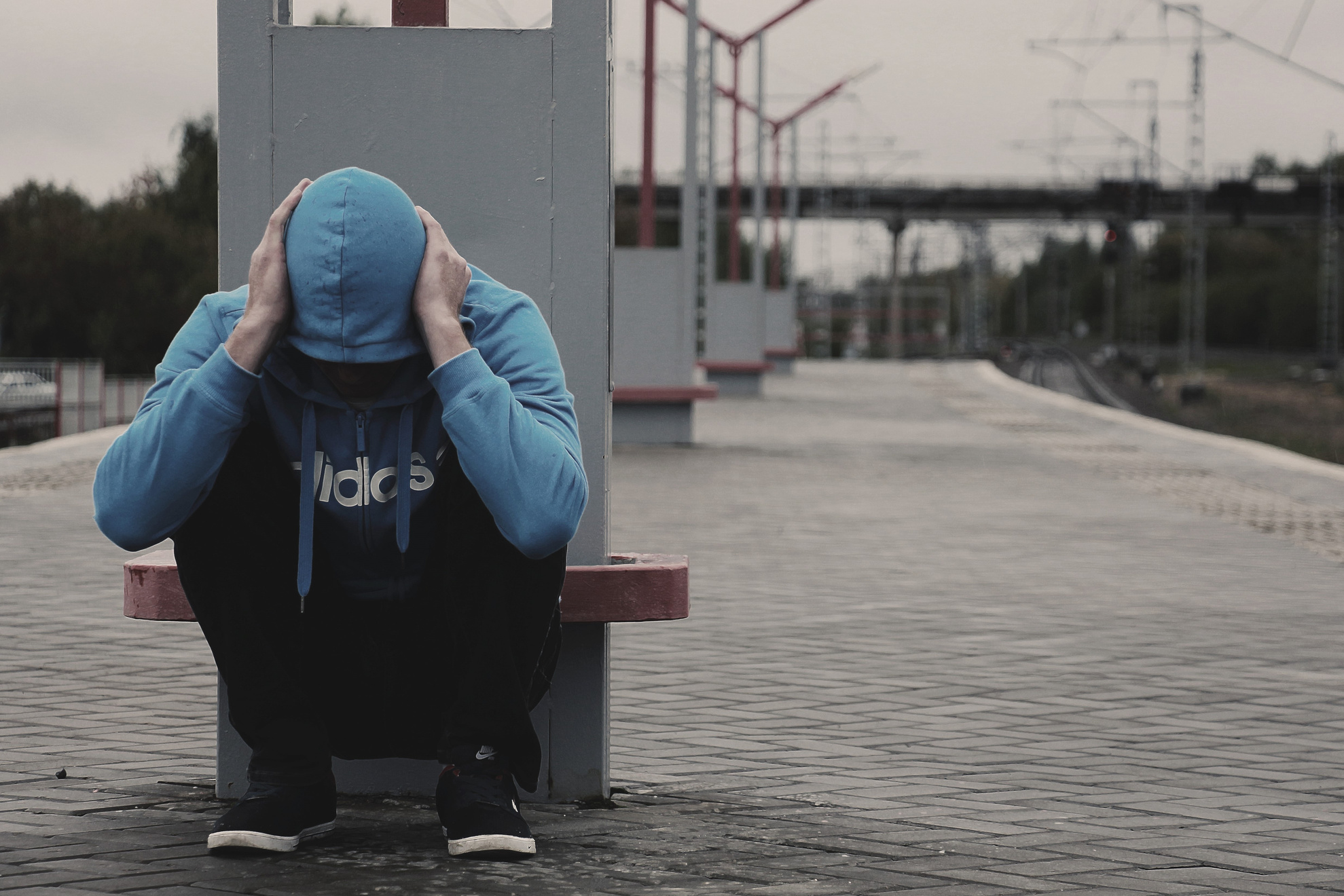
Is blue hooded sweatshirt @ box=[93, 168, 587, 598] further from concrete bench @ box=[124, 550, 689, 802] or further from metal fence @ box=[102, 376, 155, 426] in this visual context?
metal fence @ box=[102, 376, 155, 426]

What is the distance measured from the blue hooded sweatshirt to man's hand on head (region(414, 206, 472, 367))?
0.06 feet

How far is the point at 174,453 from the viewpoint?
2.98 meters

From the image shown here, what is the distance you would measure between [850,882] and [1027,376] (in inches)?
2124

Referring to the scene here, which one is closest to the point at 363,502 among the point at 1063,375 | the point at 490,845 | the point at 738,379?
the point at 490,845

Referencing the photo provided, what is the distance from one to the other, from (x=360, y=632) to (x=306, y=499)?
27cm

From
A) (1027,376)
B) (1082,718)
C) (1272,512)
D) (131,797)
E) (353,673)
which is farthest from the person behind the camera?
(1027,376)

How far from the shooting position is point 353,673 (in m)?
3.27

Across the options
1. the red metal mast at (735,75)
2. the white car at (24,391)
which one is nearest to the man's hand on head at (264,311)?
the red metal mast at (735,75)

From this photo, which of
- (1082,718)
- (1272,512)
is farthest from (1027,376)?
(1082,718)

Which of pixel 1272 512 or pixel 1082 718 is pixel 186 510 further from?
pixel 1272 512

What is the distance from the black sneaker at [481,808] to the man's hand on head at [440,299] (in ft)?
2.28

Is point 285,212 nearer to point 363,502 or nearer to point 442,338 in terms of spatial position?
point 442,338

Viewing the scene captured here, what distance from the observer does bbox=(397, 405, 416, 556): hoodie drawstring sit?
313 cm

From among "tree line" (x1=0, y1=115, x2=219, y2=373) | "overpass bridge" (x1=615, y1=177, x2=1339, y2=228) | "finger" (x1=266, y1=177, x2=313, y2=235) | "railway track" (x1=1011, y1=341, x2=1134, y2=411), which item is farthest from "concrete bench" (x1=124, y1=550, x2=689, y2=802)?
"overpass bridge" (x1=615, y1=177, x2=1339, y2=228)
